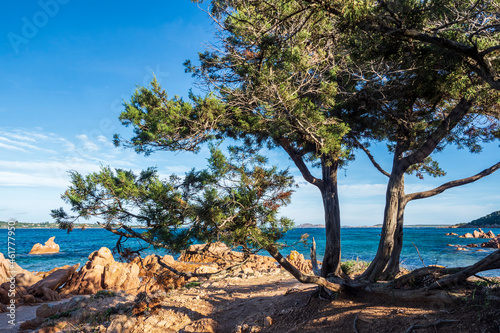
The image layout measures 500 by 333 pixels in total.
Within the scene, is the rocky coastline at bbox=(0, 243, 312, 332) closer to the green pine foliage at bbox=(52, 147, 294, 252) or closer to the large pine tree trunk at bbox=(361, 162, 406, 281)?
the green pine foliage at bbox=(52, 147, 294, 252)

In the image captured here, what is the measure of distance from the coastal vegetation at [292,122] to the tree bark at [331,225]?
0.09ft

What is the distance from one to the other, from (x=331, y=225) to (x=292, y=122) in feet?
9.48

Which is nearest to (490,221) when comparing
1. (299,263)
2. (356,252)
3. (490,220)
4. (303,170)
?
(490,220)

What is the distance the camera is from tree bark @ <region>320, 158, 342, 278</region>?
6949 millimetres

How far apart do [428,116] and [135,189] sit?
701 centimetres

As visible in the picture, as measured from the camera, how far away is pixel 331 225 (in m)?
6.97

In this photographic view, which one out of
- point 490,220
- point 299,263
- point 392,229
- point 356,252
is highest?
point 392,229

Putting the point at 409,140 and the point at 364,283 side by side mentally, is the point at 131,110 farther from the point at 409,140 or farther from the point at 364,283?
the point at 409,140

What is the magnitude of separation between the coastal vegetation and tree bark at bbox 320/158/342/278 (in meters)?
0.03

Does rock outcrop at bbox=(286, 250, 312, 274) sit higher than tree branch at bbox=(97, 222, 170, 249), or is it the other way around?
tree branch at bbox=(97, 222, 170, 249)

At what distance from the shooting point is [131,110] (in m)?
6.04

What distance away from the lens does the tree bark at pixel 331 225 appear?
6.95 metres

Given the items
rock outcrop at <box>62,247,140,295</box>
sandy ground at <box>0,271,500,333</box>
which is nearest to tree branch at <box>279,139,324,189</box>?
sandy ground at <box>0,271,500,333</box>

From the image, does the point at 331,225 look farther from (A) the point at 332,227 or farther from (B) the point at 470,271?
(B) the point at 470,271
